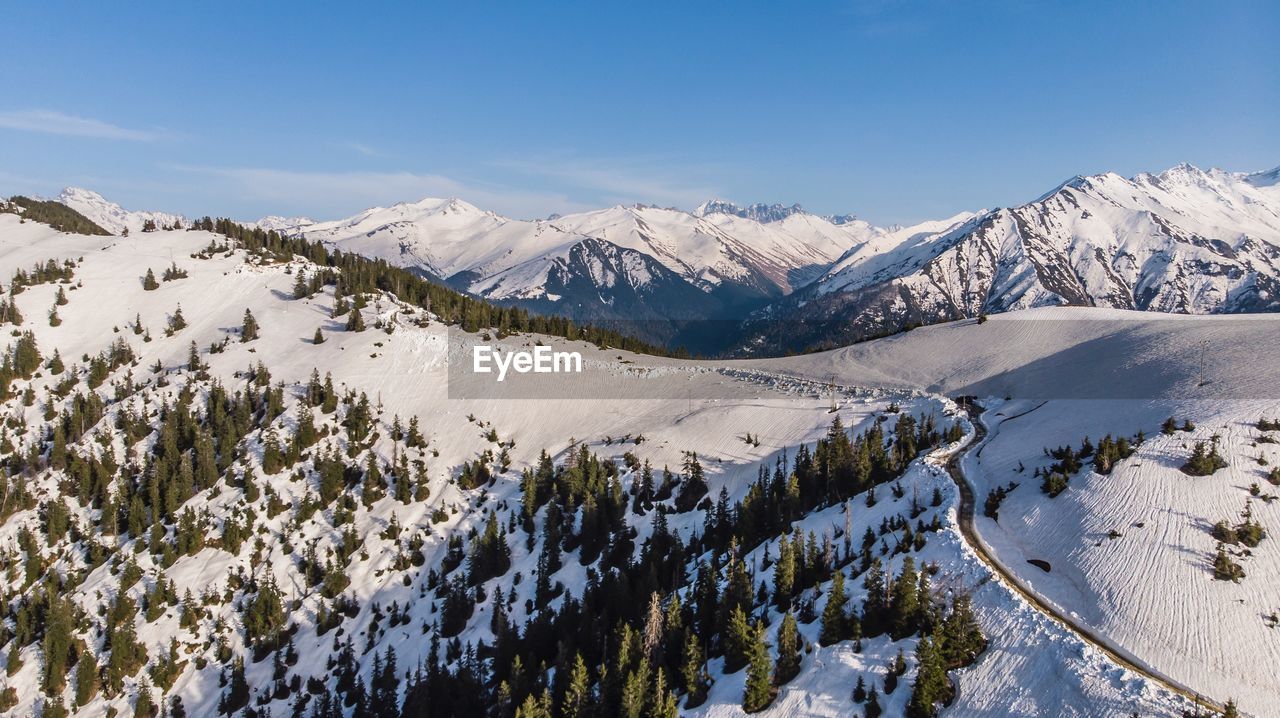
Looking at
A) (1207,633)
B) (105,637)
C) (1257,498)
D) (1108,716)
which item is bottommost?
(105,637)

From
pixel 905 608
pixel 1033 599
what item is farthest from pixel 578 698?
pixel 1033 599

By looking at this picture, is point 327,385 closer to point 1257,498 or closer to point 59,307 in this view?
point 59,307

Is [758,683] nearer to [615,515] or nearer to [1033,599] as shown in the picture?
[1033,599]

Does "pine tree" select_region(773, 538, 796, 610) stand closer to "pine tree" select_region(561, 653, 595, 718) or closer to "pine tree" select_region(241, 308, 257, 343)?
"pine tree" select_region(561, 653, 595, 718)

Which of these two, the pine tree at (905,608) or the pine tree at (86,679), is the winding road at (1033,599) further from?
the pine tree at (86,679)

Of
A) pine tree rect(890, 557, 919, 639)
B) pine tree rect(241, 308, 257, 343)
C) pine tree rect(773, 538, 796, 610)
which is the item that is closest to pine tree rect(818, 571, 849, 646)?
pine tree rect(890, 557, 919, 639)

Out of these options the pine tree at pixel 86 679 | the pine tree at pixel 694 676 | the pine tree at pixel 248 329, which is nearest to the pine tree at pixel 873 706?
Answer: the pine tree at pixel 694 676

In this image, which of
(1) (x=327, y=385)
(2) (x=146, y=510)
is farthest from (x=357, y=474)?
(2) (x=146, y=510)
